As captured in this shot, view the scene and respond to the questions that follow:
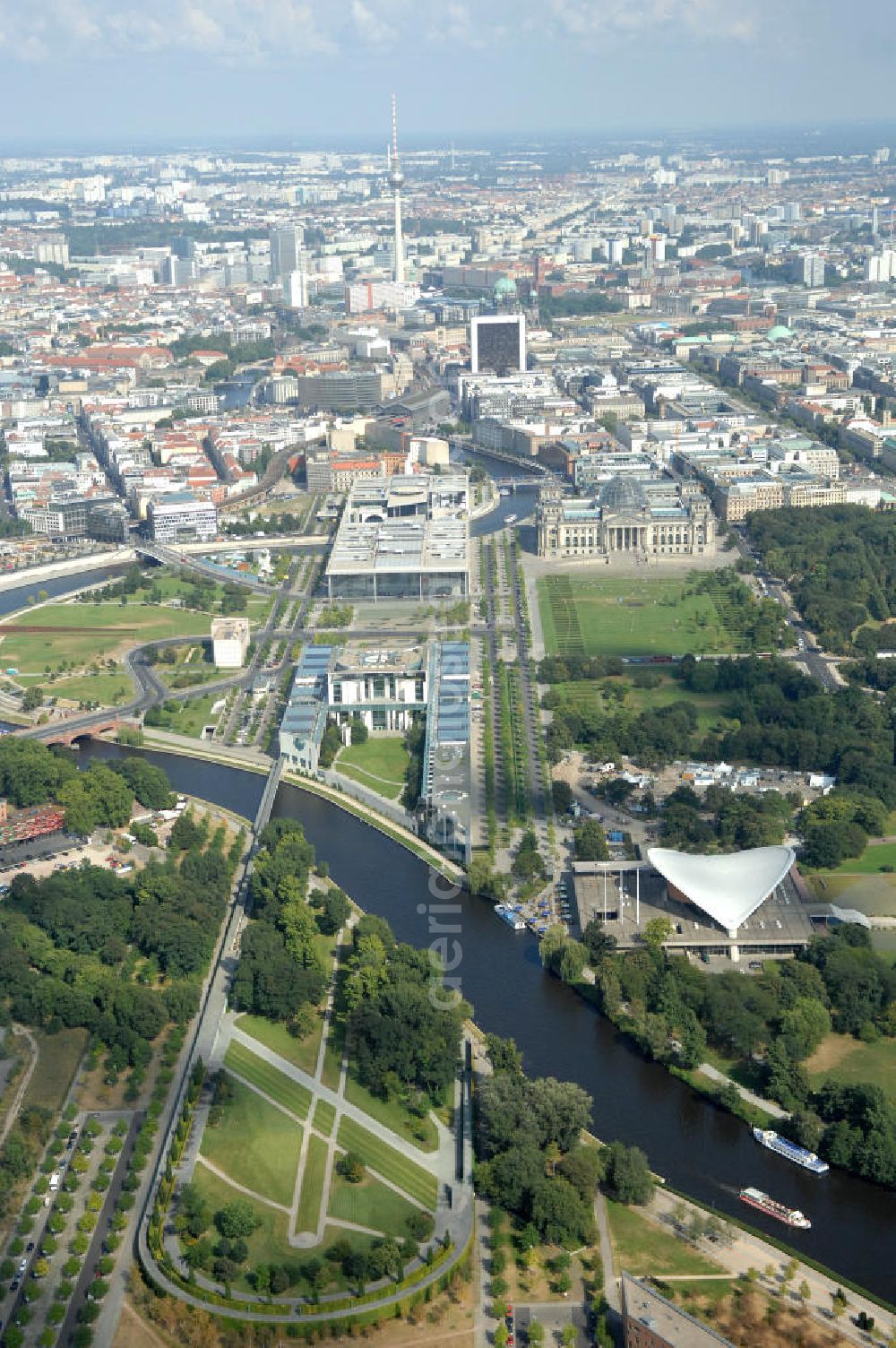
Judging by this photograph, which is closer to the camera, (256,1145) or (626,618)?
(256,1145)

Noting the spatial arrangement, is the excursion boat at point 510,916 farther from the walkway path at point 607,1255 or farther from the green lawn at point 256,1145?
the walkway path at point 607,1255

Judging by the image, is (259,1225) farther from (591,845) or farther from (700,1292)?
(591,845)

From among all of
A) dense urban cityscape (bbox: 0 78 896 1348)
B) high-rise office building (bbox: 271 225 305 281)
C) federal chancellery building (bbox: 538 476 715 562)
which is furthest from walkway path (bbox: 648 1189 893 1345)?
high-rise office building (bbox: 271 225 305 281)

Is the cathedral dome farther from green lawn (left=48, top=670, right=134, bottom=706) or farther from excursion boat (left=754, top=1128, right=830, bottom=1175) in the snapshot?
excursion boat (left=754, top=1128, right=830, bottom=1175)

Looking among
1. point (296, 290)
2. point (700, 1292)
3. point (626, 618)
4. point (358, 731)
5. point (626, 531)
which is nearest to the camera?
point (700, 1292)

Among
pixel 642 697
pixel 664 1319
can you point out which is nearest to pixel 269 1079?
pixel 664 1319
